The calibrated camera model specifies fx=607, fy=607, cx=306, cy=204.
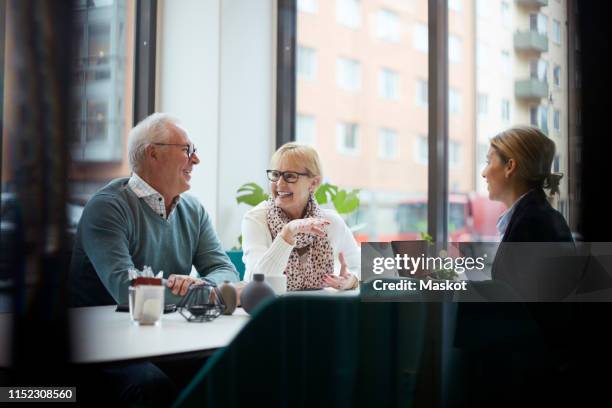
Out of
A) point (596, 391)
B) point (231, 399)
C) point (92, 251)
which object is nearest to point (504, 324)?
point (596, 391)

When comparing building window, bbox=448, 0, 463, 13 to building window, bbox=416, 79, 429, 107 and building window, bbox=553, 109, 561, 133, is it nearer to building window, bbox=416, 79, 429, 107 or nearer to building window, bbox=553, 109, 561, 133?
building window, bbox=416, 79, 429, 107

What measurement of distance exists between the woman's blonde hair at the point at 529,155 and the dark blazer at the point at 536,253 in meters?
0.04

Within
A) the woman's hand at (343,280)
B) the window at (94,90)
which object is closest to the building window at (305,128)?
the woman's hand at (343,280)

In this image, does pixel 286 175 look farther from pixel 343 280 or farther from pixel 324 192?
pixel 324 192

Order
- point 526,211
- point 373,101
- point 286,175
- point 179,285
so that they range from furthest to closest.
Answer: point 373,101, point 286,175, point 179,285, point 526,211

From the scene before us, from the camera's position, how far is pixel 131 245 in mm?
2062

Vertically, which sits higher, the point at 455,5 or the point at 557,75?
the point at 455,5

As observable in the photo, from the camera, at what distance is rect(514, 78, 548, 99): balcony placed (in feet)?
9.02

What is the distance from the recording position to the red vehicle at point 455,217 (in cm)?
307

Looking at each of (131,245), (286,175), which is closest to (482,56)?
(286,175)

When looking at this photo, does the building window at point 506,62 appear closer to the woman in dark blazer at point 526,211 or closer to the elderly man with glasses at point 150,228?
the woman in dark blazer at point 526,211

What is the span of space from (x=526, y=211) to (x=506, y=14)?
6.55 feet

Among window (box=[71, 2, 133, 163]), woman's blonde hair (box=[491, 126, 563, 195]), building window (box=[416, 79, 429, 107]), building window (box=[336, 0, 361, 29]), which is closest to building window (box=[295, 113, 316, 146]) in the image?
building window (box=[336, 0, 361, 29])

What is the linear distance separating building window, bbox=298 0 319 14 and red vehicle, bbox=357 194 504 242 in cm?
145
